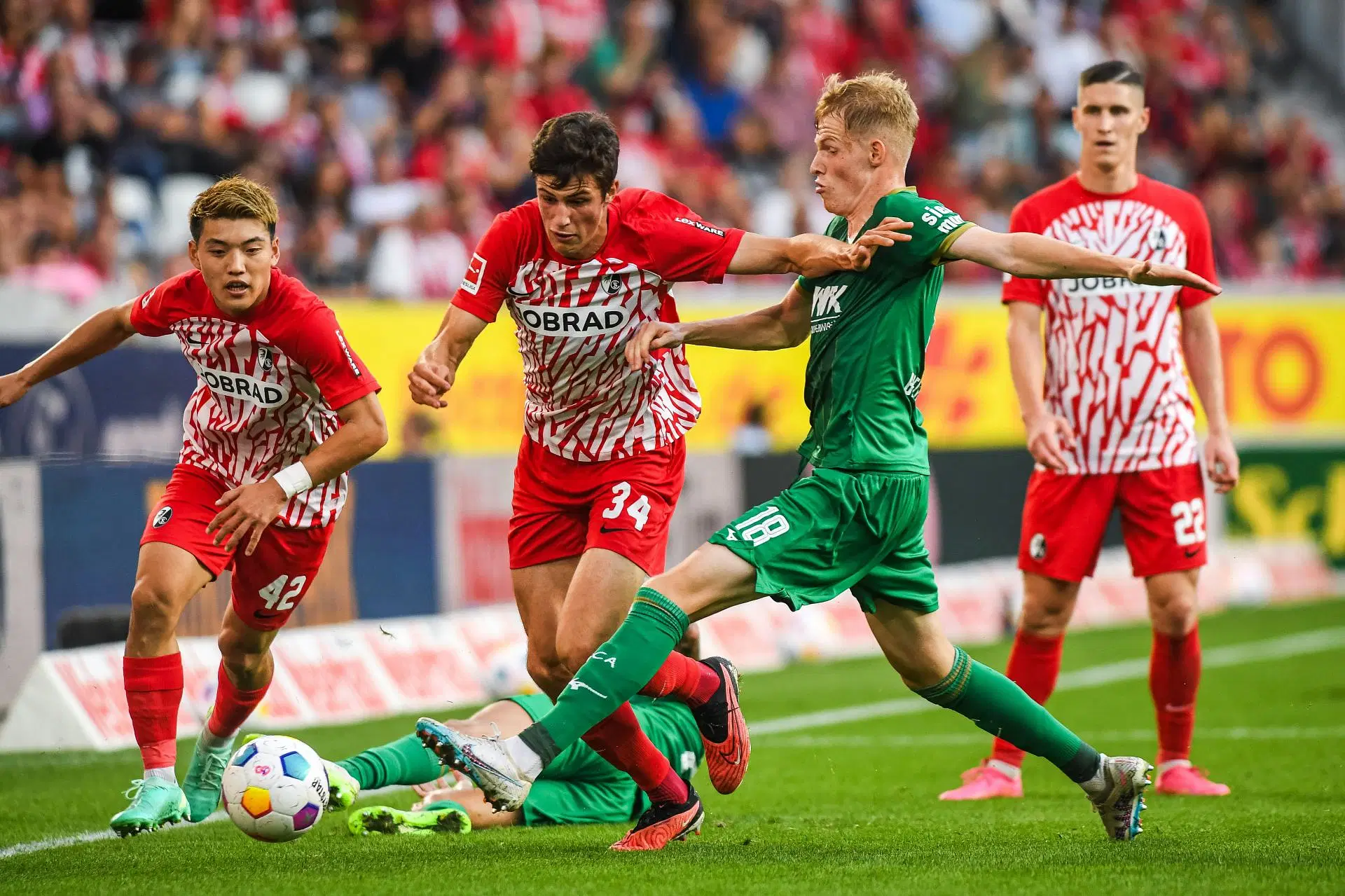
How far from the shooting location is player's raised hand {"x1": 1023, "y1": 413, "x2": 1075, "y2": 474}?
7.32 meters

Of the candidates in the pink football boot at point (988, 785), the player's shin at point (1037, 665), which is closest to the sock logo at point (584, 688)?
the pink football boot at point (988, 785)

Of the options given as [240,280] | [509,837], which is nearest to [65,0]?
[240,280]

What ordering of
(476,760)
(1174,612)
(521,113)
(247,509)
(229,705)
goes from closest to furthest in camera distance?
(476,760)
(247,509)
(229,705)
(1174,612)
(521,113)

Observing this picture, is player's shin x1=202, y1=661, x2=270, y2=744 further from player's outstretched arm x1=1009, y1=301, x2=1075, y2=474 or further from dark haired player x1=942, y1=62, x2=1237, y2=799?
player's outstretched arm x1=1009, y1=301, x2=1075, y2=474

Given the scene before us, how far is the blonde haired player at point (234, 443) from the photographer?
623 centimetres

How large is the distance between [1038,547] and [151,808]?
3594 millimetres

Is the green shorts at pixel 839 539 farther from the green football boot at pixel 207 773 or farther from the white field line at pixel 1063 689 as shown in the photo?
the green football boot at pixel 207 773

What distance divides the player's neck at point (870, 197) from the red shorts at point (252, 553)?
233cm

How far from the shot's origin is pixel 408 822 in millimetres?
6340

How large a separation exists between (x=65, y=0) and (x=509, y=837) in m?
11.3

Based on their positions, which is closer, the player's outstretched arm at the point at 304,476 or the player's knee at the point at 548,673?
the player's outstretched arm at the point at 304,476

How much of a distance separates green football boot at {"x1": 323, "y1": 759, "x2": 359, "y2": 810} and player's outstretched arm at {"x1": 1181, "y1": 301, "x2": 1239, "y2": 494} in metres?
3.64

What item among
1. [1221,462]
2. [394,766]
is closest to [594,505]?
[394,766]

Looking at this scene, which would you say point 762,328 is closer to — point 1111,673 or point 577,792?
point 577,792
